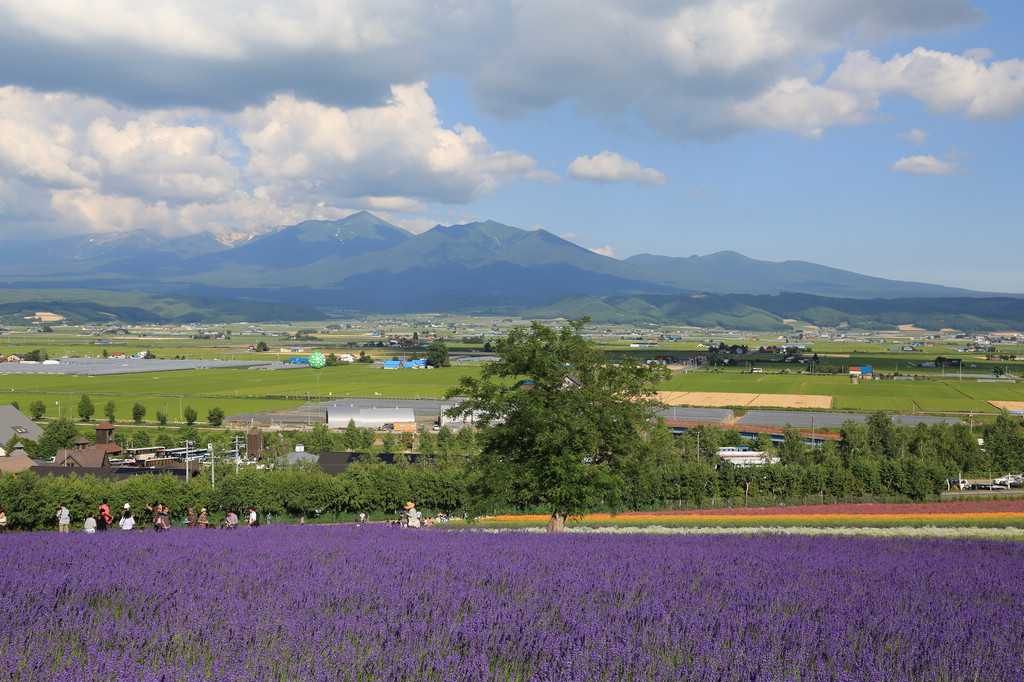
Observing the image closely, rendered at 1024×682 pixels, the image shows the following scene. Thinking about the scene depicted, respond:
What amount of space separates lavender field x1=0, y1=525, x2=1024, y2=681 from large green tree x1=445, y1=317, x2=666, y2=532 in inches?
480

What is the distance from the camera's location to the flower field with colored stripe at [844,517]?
84.1 ft

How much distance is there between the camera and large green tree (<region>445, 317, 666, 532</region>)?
24.2 m

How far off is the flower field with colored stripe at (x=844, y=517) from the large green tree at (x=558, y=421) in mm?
2977

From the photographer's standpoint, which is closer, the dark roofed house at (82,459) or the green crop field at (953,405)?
the dark roofed house at (82,459)

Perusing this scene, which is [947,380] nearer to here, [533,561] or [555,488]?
[555,488]

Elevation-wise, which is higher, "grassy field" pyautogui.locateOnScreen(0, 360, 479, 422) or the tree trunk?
the tree trunk

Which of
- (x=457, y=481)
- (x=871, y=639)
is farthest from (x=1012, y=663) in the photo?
(x=457, y=481)

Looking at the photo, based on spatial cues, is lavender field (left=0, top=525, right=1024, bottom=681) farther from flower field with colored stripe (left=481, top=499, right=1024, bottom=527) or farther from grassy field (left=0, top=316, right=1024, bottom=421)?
grassy field (left=0, top=316, right=1024, bottom=421)

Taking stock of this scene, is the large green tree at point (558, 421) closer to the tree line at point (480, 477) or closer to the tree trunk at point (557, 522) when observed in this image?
the tree trunk at point (557, 522)

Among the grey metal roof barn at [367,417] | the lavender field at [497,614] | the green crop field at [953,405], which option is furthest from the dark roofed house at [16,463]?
the green crop field at [953,405]

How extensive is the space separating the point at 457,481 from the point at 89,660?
41408 millimetres

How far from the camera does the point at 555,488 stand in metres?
24.0

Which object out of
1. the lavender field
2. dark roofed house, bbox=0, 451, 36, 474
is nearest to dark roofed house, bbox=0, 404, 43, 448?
dark roofed house, bbox=0, 451, 36, 474

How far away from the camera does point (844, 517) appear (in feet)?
97.4
